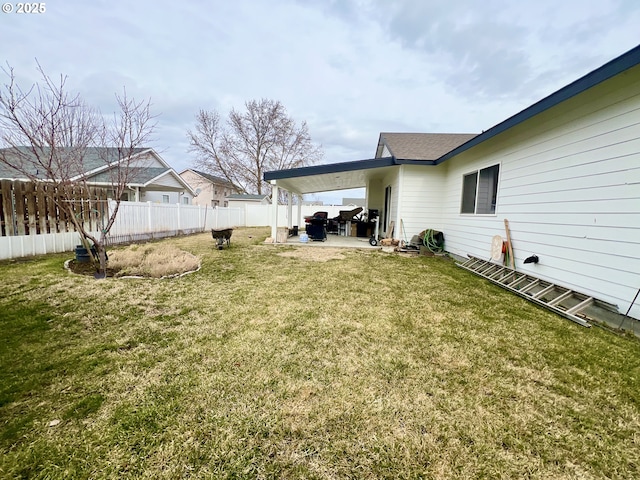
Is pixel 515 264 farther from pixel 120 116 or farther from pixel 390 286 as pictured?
pixel 120 116

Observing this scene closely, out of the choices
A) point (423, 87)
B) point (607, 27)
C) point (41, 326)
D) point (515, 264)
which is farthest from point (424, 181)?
point (41, 326)

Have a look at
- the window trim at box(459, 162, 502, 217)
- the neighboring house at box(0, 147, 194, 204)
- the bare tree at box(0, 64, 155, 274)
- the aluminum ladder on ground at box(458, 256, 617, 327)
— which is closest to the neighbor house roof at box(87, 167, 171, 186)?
the neighboring house at box(0, 147, 194, 204)

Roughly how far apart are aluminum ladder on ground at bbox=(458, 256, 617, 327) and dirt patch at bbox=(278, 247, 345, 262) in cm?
337

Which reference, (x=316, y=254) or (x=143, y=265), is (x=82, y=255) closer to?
(x=143, y=265)

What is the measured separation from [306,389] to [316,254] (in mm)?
5617

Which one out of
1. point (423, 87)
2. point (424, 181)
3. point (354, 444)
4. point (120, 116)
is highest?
point (423, 87)

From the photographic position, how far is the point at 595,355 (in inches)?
A: 97.7

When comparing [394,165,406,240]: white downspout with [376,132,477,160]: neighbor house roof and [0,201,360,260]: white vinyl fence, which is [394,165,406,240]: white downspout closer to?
[376,132,477,160]: neighbor house roof

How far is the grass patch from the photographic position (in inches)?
55.6

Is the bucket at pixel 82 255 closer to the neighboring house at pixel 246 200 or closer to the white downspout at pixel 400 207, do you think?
the white downspout at pixel 400 207

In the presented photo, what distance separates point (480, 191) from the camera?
20.9 feet

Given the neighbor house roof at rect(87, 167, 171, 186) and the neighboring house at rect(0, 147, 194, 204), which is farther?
the neighbor house roof at rect(87, 167, 171, 186)

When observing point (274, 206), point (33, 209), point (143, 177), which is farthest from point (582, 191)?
point (143, 177)

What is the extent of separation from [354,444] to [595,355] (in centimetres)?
260
